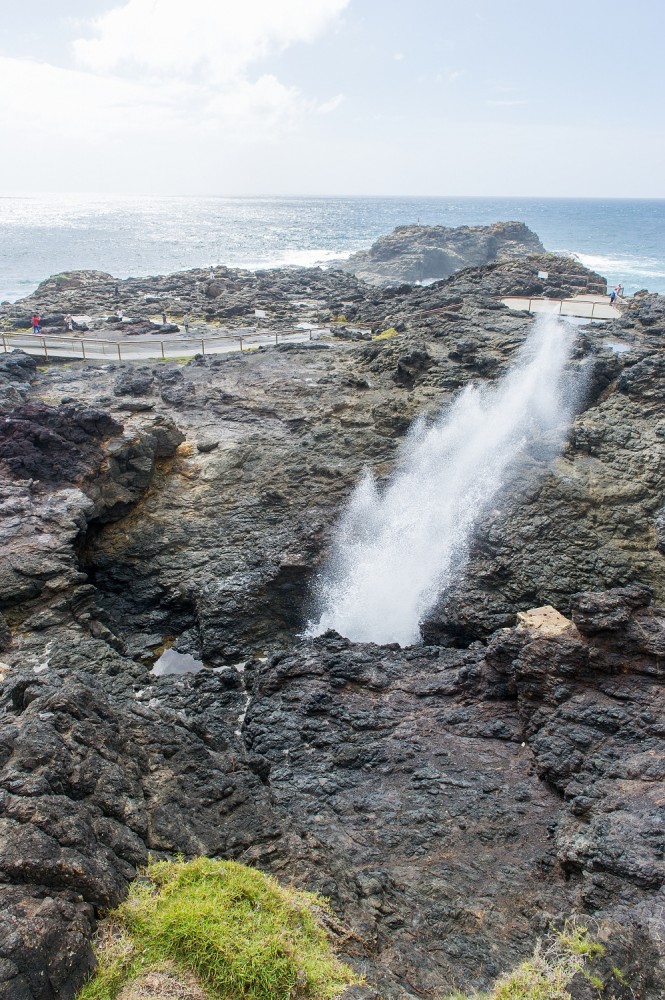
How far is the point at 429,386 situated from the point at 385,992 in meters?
17.7

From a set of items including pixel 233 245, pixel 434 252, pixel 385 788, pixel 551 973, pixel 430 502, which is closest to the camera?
pixel 551 973

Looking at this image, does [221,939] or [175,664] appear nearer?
[221,939]

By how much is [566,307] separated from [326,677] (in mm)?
28088

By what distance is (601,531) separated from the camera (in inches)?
600

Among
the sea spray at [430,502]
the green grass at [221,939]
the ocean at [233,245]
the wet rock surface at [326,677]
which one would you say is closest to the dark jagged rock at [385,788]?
the wet rock surface at [326,677]

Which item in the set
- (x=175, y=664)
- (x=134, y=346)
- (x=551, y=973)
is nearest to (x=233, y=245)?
(x=134, y=346)

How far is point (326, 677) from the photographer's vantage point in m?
13.0

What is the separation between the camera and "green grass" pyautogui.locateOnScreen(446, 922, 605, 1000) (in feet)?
20.5

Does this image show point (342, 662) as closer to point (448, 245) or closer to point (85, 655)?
point (85, 655)

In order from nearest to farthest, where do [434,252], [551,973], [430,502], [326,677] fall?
1. [551,973]
2. [326,677]
3. [430,502]
4. [434,252]

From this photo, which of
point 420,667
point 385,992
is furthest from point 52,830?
point 420,667

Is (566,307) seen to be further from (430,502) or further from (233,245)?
(233,245)

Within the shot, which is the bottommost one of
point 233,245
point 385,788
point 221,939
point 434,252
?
point 385,788

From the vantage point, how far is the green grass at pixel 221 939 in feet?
18.8
